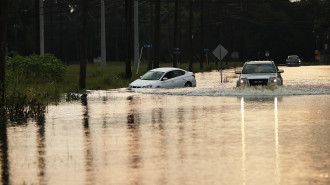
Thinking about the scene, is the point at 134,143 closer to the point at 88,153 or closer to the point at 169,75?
the point at 88,153

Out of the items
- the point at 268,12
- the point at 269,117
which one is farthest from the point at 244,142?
the point at 268,12

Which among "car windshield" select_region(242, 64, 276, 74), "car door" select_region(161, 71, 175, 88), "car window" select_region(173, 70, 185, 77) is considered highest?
"car windshield" select_region(242, 64, 276, 74)

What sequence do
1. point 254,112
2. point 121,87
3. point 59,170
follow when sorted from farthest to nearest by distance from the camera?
point 121,87 → point 254,112 → point 59,170

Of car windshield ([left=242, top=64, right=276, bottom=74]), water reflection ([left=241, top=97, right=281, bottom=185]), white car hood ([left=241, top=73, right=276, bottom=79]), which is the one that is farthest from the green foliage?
water reflection ([left=241, top=97, right=281, bottom=185])

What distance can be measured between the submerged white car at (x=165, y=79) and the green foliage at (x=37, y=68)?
8303 millimetres

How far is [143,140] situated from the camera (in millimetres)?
17891

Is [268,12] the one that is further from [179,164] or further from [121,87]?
[179,164]

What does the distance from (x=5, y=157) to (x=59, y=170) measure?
7.48 feet

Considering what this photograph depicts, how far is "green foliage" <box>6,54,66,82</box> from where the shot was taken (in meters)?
50.6

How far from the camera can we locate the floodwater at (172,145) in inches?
500

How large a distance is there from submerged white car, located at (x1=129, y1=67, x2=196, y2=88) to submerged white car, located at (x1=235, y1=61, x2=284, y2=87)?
5409 mm

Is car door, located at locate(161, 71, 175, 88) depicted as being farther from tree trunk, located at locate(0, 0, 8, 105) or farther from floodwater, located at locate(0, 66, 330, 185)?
tree trunk, located at locate(0, 0, 8, 105)

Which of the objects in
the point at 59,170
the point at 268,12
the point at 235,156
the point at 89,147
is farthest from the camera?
the point at 268,12

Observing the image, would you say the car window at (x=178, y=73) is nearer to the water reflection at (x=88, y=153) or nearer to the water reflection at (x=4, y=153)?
the water reflection at (x=88, y=153)
